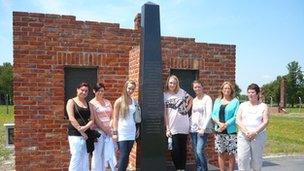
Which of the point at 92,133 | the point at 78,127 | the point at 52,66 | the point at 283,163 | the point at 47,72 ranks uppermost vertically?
the point at 52,66

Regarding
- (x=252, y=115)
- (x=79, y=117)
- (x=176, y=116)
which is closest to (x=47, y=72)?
(x=79, y=117)

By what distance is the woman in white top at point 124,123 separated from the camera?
19.9ft

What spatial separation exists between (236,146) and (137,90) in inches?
79.9

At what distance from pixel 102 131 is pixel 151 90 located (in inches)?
46.6

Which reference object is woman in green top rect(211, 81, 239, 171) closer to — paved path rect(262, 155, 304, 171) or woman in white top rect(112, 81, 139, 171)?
woman in white top rect(112, 81, 139, 171)

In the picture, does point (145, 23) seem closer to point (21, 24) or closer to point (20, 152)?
point (21, 24)

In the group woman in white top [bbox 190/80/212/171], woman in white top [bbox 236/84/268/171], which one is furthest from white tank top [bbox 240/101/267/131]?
woman in white top [bbox 190/80/212/171]

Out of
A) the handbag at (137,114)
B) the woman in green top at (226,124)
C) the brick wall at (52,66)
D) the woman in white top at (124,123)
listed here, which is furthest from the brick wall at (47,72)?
the woman in green top at (226,124)

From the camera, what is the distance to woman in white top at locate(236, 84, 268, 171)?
5.70 m

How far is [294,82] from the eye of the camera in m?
66.8

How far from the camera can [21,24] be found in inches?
265

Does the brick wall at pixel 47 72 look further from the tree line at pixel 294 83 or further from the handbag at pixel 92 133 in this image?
the tree line at pixel 294 83

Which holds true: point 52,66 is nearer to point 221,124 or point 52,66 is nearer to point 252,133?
point 221,124

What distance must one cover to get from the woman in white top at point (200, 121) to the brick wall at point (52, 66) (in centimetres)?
121
